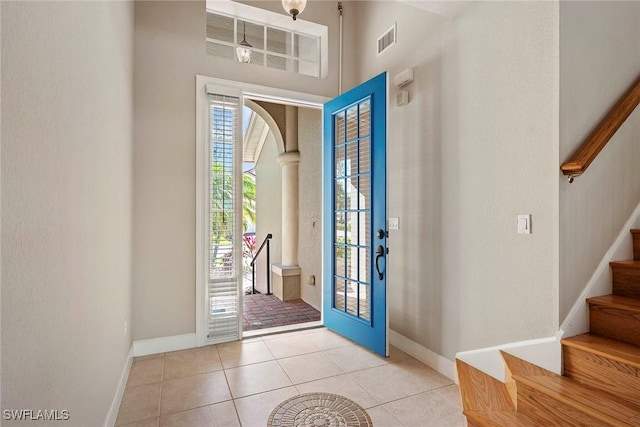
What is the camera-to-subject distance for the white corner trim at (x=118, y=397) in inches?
73.9

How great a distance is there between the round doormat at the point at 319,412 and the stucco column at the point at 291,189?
3.15 metres

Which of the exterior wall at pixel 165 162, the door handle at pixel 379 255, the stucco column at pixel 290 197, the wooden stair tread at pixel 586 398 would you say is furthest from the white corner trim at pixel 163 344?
the wooden stair tread at pixel 586 398

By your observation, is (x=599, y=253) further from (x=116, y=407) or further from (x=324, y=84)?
(x=116, y=407)

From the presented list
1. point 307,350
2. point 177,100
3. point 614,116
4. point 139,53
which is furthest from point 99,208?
point 614,116

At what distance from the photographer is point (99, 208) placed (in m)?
1.70

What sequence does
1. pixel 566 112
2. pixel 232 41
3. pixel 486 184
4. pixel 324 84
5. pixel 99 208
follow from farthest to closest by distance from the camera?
pixel 324 84
pixel 232 41
pixel 486 184
pixel 566 112
pixel 99 208

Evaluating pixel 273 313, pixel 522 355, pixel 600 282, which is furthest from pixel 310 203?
pixel 600 282

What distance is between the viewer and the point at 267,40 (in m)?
3.61

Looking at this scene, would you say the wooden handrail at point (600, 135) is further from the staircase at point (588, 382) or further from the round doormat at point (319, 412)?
the round doormat at point (319, 412)

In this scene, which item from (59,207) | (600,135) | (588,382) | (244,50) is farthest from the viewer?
(244,50)

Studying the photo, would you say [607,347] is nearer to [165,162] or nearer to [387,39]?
[387,39]

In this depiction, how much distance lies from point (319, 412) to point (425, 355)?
1126 mm

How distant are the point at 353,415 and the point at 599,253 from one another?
179 centimetres

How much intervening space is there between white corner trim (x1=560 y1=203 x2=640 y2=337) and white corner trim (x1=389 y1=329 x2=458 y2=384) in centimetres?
87
